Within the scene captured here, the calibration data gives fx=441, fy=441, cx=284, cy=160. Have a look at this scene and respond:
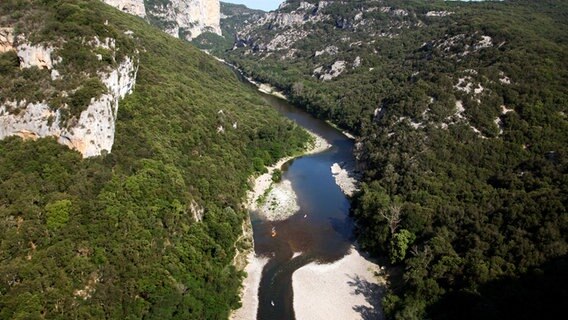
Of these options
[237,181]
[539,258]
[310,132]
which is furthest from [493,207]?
[310,132]

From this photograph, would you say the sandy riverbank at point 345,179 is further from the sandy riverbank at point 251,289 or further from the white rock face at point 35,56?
the white rock face at point 35,56

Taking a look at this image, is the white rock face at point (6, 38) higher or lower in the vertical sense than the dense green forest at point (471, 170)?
higher

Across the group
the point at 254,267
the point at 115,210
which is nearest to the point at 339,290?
the point at 254,267

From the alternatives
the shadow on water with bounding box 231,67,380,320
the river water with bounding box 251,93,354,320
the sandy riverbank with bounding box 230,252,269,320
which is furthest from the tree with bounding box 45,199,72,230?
the river water with bounding box 251,93,354,320

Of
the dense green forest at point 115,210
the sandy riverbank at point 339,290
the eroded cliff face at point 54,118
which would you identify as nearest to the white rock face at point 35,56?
the eroded cliff face at point 54,118

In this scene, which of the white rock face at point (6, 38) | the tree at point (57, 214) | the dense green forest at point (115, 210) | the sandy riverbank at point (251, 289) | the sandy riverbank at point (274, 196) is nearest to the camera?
the dense green forest at point (115, 210)

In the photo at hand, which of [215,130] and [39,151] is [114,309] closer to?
[39,151]

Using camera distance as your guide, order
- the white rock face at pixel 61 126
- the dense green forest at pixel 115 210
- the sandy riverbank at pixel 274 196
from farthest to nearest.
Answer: the sandy riverbank at pixel 274 196 < the white rock face at pixel 61 126 < the dense green forest at pixel 115 210
